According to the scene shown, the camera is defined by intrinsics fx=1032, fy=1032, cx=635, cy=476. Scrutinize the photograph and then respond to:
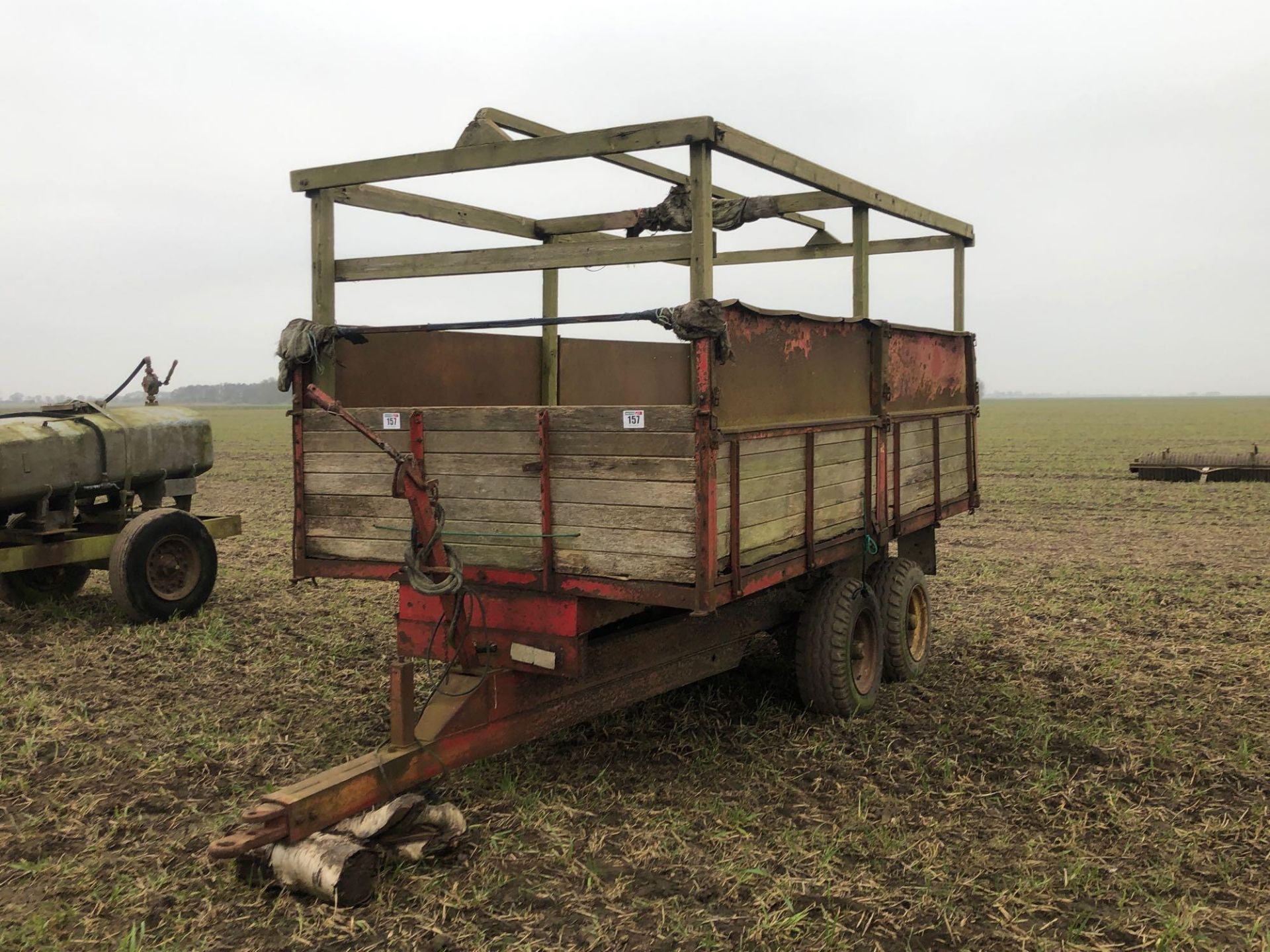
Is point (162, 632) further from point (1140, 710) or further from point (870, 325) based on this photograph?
point (1140, 710)

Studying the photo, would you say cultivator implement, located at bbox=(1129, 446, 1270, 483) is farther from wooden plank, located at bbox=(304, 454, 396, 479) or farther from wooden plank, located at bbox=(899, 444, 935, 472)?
wooden plank, located at bbox=(304, 454, 396, 479)

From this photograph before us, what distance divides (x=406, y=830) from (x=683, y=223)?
130 inches

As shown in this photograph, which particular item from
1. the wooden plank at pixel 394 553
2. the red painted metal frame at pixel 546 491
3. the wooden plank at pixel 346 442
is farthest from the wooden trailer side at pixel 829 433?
the wooden plank at pixel 346 442

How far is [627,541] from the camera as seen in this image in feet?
13.4

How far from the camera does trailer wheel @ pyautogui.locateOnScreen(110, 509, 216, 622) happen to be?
7.28 meters

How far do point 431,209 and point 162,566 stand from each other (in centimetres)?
380

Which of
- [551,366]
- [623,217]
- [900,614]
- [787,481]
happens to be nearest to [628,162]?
[623,217]

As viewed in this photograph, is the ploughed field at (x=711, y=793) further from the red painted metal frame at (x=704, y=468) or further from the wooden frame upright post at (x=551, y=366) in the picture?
the wooden frame upright post at (x=551, y=366)

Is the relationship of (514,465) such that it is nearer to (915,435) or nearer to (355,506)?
(355,506)

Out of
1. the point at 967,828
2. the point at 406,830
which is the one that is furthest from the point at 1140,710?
the point at 406,830

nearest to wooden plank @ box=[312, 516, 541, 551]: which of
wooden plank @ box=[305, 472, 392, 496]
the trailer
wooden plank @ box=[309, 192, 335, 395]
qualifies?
the trailer

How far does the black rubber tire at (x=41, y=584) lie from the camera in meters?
8.05

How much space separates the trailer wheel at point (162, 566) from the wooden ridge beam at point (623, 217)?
11.8 feet

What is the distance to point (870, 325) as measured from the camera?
5.64 m
